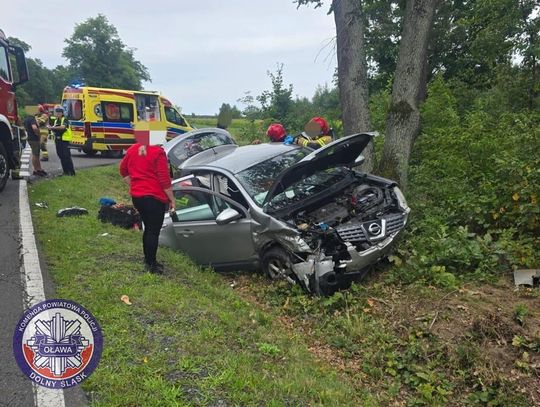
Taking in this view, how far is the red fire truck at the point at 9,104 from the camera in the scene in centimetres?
873

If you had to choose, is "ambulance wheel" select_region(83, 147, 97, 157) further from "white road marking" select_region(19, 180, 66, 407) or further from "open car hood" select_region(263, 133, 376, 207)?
"open car hood" select_region(263, 133, 376, 207)

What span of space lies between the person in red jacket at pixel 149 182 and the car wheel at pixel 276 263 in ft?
4.64

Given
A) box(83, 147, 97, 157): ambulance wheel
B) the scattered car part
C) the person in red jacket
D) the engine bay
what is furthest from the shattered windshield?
box(83, 147, 97, 157): ambulance wheel

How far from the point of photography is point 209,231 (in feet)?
20.3

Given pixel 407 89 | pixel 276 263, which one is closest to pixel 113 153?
pixel 407 89

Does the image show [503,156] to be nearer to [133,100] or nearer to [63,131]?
[63,131]

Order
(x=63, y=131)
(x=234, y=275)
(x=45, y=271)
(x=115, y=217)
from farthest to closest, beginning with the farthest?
(x=63, y=131) → (x=115, y=217) → (x=234, y=275) → (x=45, y=271)

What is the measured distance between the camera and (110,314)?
3.96m

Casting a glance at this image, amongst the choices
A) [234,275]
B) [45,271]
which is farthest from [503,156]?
[45,271]

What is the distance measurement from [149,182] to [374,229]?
2637 mm

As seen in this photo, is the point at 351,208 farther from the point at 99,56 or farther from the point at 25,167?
the point at 99,56

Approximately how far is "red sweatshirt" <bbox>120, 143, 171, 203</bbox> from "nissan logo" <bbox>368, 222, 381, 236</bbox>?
7.79 ft

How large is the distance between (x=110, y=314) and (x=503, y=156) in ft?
18.4

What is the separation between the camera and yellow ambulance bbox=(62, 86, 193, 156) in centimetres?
1792
